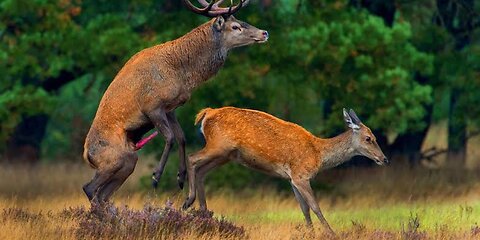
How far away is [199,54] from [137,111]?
1024 mm

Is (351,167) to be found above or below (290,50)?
below

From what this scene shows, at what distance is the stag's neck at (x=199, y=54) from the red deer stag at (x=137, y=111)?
1cm

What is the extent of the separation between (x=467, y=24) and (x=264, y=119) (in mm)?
10790

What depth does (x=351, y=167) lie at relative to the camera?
22.9 meters

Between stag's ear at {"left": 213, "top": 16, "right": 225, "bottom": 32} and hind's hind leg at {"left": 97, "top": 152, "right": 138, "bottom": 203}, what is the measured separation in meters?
1.76

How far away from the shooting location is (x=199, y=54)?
45.9 ft

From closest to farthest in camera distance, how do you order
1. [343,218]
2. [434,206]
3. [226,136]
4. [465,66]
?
[226,136] < [343,218] < [434,206] < [465,66]

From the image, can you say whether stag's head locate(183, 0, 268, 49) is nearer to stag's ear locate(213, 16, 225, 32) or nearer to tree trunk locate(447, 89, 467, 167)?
stag's ear locate(213, 16, 225, 32)

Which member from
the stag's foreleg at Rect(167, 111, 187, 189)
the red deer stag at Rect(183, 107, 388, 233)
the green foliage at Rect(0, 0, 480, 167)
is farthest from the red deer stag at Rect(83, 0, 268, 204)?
the green foliage at Rect(0, 0, 480, 167)

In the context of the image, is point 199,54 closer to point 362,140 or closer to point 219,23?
point 219,23

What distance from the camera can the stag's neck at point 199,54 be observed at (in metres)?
13.9

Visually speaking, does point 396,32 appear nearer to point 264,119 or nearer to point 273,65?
point 273,65

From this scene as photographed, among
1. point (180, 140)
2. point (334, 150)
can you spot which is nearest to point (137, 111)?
point (180, 140)

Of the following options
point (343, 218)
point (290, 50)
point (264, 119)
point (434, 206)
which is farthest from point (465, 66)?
point (264, 119)
